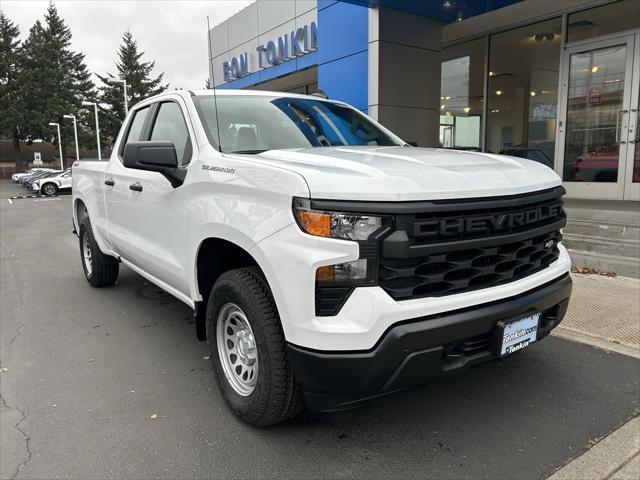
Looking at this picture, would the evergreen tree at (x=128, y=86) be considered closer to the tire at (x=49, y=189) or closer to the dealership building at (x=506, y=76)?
the tire at (x=49, y=189)

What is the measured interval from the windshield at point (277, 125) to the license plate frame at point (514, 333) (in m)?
1.72

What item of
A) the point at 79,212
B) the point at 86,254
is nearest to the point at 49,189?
the point at 79,212

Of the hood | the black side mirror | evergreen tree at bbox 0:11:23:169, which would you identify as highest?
evergreen tree at bbox 0:11:23:169

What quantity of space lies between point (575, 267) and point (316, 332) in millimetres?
5137

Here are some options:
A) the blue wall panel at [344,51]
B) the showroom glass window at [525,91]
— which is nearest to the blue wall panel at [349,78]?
the blue wall panel at [344,51]

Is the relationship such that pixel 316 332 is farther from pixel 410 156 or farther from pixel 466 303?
pixel 410 156

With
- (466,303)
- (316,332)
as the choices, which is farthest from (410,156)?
(316,332)

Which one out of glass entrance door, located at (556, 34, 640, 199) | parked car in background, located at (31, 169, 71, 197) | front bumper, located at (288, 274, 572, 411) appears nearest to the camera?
front bumper, located at (288, 274, 572, 411)

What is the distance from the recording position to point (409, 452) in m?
2.66

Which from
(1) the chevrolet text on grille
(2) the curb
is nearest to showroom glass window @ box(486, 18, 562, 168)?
(2) the curb

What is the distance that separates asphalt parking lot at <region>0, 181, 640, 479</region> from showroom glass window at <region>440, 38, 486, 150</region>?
869cm

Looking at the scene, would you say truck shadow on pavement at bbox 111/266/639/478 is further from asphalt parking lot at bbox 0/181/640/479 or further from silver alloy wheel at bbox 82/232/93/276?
silver alloy wheel at bbox 82/232/93/276

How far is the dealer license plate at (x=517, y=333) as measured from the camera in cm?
249

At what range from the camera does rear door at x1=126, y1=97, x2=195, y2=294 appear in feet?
11.0
